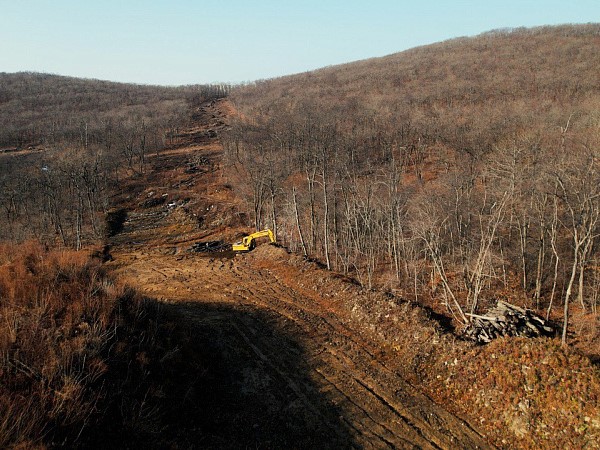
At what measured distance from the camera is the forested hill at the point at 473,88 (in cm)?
5794

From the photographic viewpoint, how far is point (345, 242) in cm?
3094

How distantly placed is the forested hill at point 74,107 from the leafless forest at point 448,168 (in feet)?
84.2

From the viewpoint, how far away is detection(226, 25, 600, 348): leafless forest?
60.6ft

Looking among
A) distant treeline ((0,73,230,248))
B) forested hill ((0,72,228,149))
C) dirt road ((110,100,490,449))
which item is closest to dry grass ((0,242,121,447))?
dirt road ((110,100,490,449))

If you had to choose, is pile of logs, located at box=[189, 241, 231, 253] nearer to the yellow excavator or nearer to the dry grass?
the yellow excavator

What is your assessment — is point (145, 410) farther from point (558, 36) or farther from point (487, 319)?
point (558, 36)

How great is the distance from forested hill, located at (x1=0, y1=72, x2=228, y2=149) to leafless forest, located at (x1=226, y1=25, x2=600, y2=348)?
84.2 ft

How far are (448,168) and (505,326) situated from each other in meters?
36.7

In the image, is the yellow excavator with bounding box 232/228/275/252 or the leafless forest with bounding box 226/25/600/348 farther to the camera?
the yellow excavator with bounding box 232/228/275/252

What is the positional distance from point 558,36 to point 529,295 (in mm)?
136733

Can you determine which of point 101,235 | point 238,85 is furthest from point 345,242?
point 238,85

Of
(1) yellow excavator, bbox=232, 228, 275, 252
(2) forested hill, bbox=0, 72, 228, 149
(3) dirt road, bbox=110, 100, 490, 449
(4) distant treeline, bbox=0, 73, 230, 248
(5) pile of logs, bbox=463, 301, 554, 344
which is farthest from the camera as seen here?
(2) forested hill, bbox=0, 72, 228, 149

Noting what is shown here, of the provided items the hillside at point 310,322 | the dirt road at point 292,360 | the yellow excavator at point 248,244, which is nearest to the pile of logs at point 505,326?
the hillside at point 310,322

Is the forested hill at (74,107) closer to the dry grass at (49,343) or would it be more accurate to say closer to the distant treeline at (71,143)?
the distant treeline at (71,143)
